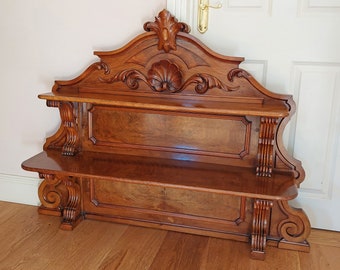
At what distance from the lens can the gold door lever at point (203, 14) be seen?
5.68 ft

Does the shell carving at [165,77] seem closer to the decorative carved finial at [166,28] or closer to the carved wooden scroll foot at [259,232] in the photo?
the decorative carved finial at [166,28]

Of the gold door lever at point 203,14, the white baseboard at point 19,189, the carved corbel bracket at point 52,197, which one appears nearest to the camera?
the gold door lever at point 203,14

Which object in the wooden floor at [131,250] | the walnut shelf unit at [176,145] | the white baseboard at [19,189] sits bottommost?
the wooden floor at [131,250]

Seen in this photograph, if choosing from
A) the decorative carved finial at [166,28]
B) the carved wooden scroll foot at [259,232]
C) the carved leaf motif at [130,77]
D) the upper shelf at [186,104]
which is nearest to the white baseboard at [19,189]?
the upper shelf at [186,104]

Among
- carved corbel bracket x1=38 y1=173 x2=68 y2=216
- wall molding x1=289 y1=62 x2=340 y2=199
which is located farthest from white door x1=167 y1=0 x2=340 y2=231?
carved corbel bracket x1=38 y1=173 x2=68 y2=216

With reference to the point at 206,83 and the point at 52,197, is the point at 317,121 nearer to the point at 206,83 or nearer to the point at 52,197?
the point at 206,83

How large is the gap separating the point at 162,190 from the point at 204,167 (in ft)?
0.93

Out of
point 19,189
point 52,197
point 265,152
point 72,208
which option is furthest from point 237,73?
point 19,189

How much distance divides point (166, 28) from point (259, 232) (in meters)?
1.02

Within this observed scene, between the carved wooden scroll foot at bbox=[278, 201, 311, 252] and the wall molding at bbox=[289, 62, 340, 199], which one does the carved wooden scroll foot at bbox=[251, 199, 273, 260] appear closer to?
the carved wooden scroll foot at bbox=[278, 201, 311, 252]

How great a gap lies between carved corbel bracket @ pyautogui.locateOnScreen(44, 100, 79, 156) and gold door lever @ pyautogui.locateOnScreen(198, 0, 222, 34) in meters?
0.74

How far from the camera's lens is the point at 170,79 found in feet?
5.59

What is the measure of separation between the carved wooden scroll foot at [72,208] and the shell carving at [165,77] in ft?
2.19

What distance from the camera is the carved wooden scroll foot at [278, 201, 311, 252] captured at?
5.57 ft
